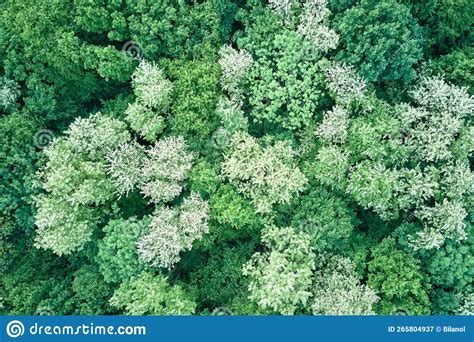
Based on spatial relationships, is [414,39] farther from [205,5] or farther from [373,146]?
[205,5]

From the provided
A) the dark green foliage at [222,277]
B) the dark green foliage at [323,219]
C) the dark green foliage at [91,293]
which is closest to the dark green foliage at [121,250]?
the dark green foliage at [91,293]

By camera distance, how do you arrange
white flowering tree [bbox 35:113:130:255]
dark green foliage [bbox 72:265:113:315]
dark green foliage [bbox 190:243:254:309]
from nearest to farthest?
white flowering tree [bbox 35:113:130:255]
dark green foliage [bbox 72:265:113:315]
dark green foliage [bbox 190:243:254:309]

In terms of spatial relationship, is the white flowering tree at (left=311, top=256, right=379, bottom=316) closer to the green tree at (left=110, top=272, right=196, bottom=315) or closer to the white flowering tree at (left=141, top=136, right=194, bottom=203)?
the green tree at (left=110, top=272, right=196, bottom=315)

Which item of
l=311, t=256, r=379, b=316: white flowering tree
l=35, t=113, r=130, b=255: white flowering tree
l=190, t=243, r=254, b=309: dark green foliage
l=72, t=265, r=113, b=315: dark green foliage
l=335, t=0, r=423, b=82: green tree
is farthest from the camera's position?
l=190, t=243, r=254, b=309: dark green foliage

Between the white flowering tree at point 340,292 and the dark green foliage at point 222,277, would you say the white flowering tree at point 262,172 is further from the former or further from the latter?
the white flowering tree at point 340,292

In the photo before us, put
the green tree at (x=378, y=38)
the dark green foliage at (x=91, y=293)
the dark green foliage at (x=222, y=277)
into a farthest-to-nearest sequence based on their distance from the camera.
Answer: the dark green foliage at (x=222, y=277) → the dark green foliage at (x=91, y=293) → the green tree at (x=378, y=38)

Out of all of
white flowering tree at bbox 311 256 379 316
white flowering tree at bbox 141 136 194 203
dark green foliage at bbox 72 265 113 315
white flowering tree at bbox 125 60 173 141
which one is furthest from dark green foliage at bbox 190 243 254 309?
white flowering tree at bbox 125 60 173 141

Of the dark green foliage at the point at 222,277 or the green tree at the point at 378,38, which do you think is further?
the dark green foliage at the point at 222,277

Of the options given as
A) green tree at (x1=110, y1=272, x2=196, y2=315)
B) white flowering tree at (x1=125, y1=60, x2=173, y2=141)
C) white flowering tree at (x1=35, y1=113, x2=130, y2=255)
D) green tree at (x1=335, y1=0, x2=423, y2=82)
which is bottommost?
green tree at (x1=110, y1=272, x2=196, y2=315)

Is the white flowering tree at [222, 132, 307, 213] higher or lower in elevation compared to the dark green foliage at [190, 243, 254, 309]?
higher
